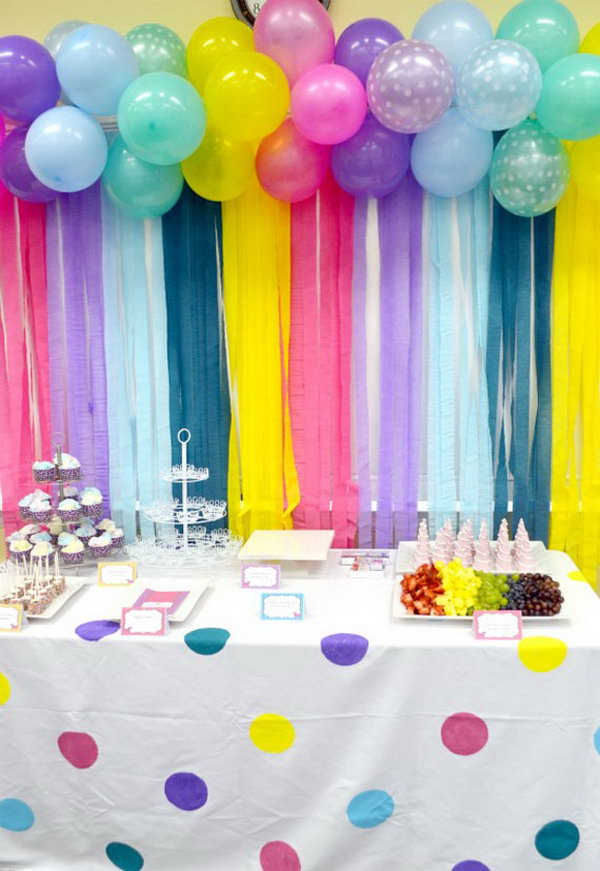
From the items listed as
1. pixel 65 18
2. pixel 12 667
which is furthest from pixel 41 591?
pixel 65 18

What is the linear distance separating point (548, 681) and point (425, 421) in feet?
3.19

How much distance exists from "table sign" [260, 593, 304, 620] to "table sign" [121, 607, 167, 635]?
0.24 m

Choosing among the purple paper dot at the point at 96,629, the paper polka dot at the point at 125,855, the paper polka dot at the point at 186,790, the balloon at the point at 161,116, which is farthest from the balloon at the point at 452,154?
the paper polka dot at the point at 125,855

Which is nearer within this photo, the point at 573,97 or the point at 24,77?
the point at 573,97

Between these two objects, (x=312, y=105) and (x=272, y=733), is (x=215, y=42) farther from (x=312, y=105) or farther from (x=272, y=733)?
(x=272, y=733)

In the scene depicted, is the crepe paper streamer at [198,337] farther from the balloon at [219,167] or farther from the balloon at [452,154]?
the balloon at [452,154]

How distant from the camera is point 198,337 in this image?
253 cm

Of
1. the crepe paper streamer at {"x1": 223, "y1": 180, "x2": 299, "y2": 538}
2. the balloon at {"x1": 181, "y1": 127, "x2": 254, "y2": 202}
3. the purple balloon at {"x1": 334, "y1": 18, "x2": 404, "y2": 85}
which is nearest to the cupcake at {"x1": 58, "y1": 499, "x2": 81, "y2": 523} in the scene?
the crepe paper streamer at {"x1": 223, "y1": 180, "x2": 299, "y2": 538}

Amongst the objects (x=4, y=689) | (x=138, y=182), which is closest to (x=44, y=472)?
(x=4, y=689)

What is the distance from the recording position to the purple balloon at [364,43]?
2.11 m

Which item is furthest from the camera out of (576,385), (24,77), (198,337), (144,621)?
(198,337)

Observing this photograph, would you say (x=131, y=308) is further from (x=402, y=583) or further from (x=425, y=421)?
(x=402, y=583)

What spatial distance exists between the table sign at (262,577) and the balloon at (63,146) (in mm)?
1169

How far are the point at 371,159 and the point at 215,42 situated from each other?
1.75 feet
